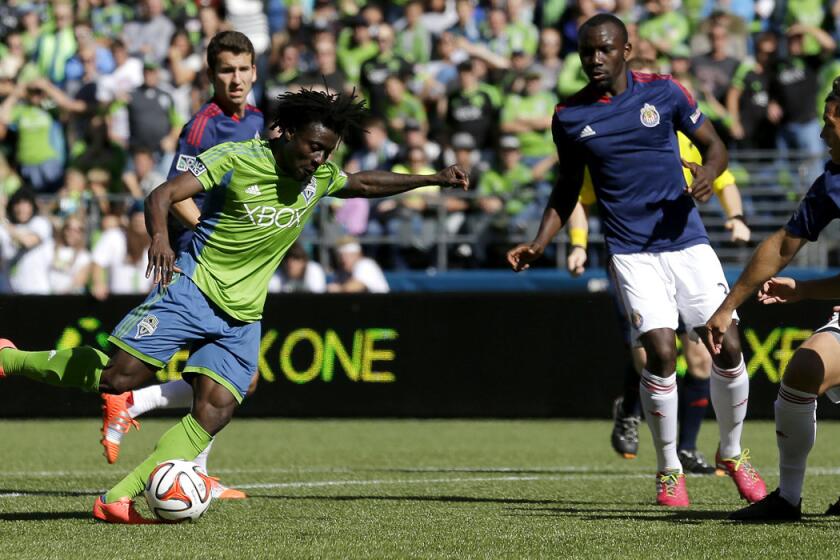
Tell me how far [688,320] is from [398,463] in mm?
2978

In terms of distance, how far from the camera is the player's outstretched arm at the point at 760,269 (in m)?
6.33

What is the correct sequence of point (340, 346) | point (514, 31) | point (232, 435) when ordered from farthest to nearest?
point (514, 31), point (340, 346), point (232, 435)

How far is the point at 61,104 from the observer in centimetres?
1895

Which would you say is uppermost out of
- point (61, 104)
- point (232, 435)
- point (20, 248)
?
point (61, 104)

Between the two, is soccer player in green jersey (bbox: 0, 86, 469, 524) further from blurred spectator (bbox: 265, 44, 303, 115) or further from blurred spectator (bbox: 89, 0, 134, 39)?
blurred spectator (bbox: 89, 0, 134, 39)

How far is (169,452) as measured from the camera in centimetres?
678

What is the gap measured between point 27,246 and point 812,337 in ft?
35.8

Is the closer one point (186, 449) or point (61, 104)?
point (186, 449)

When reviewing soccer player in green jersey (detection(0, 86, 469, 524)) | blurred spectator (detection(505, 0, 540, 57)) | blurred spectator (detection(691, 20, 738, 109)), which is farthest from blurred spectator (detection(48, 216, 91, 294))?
soccer player in green jersey (detection(0, 86, 469, 524))

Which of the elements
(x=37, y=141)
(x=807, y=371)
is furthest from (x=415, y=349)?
(x=807, y=371)

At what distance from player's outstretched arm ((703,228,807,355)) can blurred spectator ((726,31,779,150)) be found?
399 inches

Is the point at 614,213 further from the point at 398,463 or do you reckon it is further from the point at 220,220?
the point at 398,463

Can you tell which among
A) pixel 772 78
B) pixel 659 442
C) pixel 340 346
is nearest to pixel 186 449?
pixel 659 442

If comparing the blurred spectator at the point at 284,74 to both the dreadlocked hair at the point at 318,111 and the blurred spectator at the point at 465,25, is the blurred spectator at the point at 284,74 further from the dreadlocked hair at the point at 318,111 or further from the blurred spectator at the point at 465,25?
the dreadlocked hair at the point at 318,111
